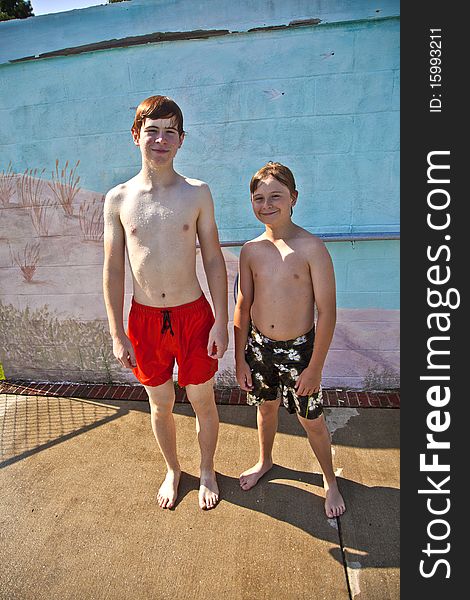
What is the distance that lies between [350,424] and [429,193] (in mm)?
1694

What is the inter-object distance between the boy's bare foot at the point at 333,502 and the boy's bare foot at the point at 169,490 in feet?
2.77

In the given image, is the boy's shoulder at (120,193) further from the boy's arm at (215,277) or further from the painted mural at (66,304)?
the painted mural at (66,304)

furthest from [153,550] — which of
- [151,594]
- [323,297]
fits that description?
[323,297]

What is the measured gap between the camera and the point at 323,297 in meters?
1.94

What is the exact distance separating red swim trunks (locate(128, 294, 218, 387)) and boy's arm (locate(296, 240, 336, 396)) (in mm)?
544

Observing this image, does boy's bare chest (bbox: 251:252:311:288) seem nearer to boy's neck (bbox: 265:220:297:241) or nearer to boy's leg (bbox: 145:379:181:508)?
boy's neck (bbox: 265:220:297:241)

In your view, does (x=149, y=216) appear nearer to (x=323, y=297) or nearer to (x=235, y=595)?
(x=323, y=297)

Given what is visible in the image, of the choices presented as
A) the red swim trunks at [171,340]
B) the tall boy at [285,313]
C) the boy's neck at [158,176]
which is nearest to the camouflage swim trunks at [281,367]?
the tall boy at [285,313]

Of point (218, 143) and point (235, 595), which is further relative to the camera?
point (218, 143)

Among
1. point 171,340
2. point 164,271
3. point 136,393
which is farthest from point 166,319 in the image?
point 136,393

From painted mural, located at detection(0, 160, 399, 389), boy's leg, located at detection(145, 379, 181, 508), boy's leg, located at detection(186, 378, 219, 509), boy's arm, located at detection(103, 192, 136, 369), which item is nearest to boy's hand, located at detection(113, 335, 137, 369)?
boy's arm, located at detection(103, 192, 136, 369)

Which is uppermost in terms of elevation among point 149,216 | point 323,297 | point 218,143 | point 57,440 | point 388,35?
point 388,35

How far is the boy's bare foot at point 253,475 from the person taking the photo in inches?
94.5

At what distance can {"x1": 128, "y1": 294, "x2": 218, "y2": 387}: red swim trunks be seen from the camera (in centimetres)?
213
